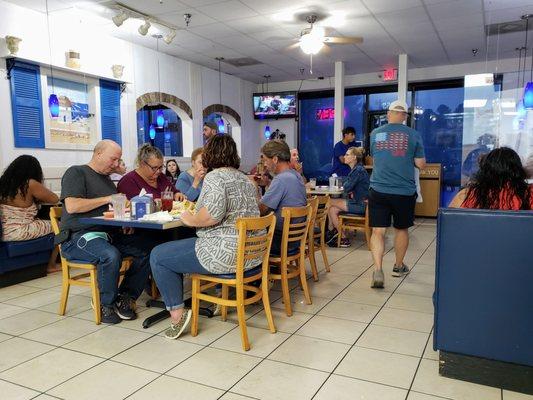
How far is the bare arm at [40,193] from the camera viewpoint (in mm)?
4191

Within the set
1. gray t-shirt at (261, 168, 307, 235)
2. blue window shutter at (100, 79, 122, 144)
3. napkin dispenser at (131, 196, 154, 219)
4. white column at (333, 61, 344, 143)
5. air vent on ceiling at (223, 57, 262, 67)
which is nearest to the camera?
napkin dispenser at (131, 196, 154, 219)

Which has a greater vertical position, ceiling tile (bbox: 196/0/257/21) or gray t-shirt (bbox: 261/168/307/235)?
ceiling tile (bbox: 196/0/257/21)

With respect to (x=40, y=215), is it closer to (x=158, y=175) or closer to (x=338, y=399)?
(x=158, y=175)

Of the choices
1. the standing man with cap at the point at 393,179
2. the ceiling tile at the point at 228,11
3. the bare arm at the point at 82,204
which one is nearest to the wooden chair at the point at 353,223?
the standing man with cap at the point at 393,179

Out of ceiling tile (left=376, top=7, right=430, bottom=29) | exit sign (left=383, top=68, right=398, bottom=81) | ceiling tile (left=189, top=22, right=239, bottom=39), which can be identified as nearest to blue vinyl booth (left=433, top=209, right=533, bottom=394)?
ceiling tile (left=376, top=7, right=430, bottom=29)

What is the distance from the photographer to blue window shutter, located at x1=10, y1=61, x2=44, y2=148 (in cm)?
507

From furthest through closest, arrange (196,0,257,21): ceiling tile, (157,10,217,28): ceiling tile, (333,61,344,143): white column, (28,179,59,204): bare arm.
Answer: (333,61,344,143): white column
(157,10,217,28): ceiling tile
(196,0,257,21): ceiling tile
(28,179,59,204): bare arm

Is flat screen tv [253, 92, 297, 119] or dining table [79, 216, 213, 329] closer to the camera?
dining table [79, 216, 213, 329]

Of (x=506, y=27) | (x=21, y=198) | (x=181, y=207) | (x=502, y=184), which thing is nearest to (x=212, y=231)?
(x=181, y=207)

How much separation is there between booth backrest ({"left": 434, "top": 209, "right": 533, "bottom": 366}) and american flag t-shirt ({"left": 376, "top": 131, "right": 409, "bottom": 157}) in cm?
183

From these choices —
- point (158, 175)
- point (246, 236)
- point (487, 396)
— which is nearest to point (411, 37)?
point (158, 175)

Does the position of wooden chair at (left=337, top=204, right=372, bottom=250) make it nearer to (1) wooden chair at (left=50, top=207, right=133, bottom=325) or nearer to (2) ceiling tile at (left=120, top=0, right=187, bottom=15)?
(1) wooden chair at (left=50, top=207, right=133, bottom=325)

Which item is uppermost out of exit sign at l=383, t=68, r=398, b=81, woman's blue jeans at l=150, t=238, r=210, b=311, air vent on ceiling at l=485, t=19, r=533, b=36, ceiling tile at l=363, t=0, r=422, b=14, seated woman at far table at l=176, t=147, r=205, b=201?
ceiling tile at l=363, t=0, r=422, b=14

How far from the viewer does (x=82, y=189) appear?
10.0ft
